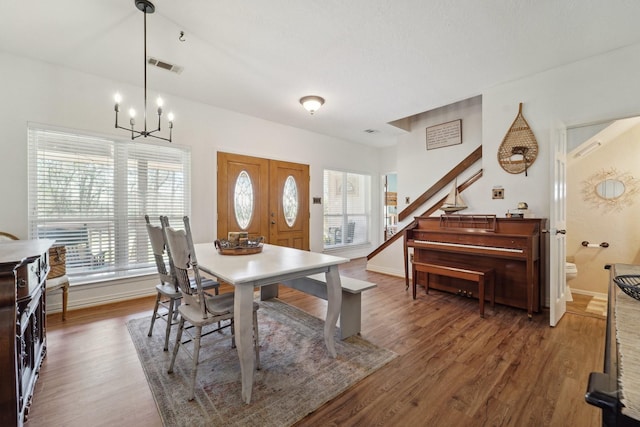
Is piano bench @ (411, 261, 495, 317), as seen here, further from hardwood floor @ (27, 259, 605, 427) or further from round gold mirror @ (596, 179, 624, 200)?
round gold mirror @ (596, 179, 624, 200)

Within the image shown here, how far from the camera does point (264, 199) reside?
4.91 meters

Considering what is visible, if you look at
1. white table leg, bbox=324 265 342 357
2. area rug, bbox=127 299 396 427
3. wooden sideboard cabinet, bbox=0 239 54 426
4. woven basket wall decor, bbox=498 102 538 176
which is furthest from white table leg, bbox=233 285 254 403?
woven basket wall decor, bbox=498 102 538 176

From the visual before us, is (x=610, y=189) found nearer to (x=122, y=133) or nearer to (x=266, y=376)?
(x=266, y=376)

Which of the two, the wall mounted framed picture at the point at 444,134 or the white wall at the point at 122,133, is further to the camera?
the wall mounted framed picture at the point at 444,134

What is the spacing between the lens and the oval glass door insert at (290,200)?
17.2 ft

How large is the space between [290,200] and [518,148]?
3589mm

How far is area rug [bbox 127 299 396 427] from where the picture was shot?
5.21ft

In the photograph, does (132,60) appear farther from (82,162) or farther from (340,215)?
(340,215)

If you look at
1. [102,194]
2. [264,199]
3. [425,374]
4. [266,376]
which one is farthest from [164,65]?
[425,374]

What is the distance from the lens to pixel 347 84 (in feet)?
11.7

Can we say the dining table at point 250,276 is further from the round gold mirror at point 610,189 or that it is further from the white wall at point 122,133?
the round gold mirror at point 610,189

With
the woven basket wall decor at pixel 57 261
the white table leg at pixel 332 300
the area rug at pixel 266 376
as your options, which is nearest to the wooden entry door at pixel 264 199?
the woven basket wall decor at pixel 57 261

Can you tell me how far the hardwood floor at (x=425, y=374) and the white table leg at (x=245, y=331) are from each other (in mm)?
392

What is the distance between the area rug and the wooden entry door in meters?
2.18
